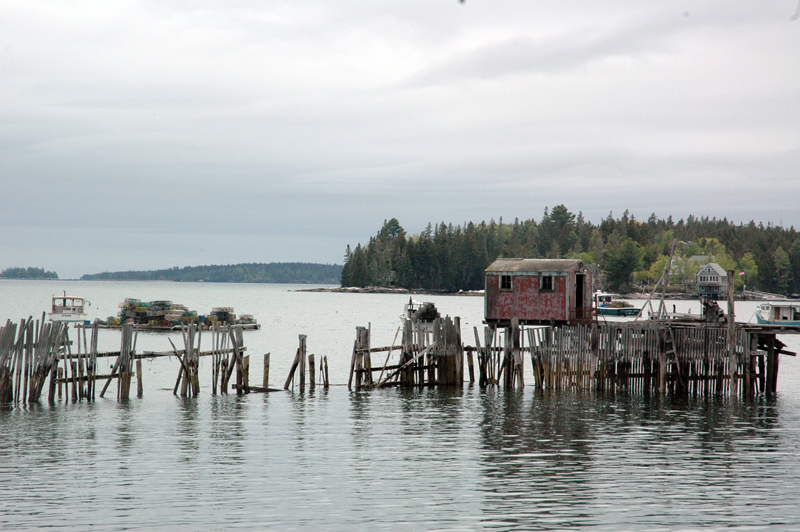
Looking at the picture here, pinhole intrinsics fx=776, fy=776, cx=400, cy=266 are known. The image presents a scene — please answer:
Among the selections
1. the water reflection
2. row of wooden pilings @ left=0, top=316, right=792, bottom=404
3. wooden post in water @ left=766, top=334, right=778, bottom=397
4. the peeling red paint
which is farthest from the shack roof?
wooden post in water @ left=766, top=334, right=778, bottom=397

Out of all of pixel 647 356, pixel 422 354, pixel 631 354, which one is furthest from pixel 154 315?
pixel 647 356

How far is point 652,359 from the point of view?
3688 cm

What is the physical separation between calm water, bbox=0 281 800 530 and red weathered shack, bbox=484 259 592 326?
397 cm

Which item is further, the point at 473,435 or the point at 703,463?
the point at 473,435

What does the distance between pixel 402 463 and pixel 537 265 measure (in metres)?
18.5

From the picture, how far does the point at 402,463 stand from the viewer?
22.6 meters

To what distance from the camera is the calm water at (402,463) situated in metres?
17.1

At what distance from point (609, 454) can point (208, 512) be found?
494 inches

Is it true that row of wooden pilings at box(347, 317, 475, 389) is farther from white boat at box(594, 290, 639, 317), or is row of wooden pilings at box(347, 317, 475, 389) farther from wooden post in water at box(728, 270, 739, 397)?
white boat at box(594, 290, 639, 317)

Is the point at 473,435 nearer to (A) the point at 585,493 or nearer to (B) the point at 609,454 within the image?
(B) the point at 609,454

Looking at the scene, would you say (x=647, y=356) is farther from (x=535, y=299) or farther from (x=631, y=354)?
(x=535, y=299)

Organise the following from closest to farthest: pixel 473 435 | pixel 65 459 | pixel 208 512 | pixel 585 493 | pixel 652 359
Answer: pixel 208 512
pixel 585 493
pixel 65 459
pixel 473 435
pixel 652 359

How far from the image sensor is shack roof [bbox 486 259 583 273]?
125 ft

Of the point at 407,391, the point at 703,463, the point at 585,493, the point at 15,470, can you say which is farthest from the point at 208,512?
the point at 407,391
